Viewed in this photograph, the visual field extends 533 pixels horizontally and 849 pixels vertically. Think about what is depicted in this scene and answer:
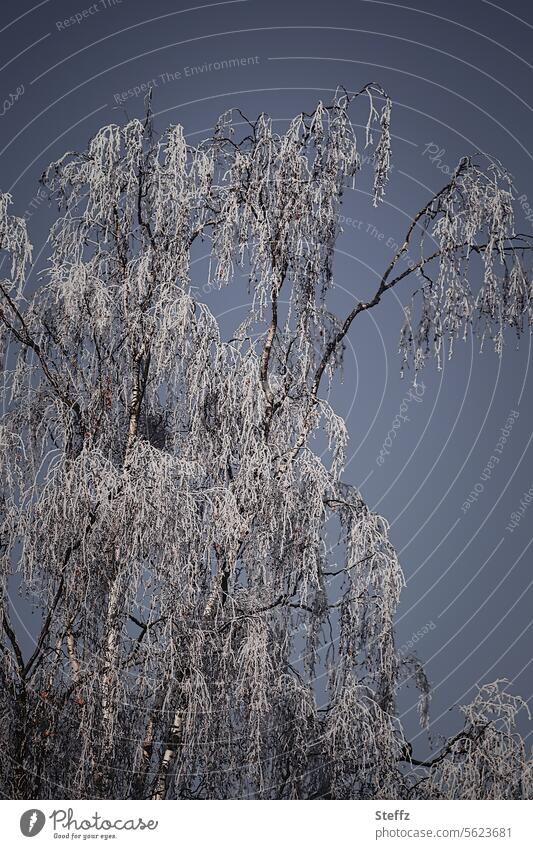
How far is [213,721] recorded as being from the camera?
477 centimetres

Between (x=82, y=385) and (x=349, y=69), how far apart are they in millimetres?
2201

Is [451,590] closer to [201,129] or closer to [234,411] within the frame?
[234,411]

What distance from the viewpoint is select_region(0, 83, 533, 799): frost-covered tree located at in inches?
189

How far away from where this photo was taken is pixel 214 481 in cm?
521

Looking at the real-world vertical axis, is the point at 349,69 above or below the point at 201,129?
above

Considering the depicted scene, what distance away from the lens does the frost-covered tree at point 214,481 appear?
4.80 meters

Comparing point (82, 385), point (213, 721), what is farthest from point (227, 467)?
point (213, 721)
